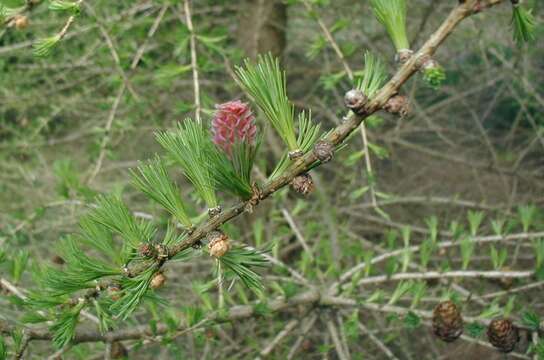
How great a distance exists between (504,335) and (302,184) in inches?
28.7

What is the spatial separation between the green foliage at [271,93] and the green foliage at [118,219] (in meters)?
0.23

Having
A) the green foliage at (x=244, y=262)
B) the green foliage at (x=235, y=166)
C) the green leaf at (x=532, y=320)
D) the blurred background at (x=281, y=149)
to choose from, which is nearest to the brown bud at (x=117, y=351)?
the blurred background at (x=281, y=149)

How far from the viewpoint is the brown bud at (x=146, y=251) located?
70cm

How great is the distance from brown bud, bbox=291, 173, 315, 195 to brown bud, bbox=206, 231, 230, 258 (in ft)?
0.38

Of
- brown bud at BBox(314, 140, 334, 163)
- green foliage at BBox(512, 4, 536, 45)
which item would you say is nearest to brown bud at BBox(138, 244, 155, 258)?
brown bud at BBox(314, 140, 334, 163)

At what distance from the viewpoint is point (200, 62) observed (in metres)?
1.79

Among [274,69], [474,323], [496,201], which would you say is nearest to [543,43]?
[496,201]

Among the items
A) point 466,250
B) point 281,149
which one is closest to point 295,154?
point 466,250

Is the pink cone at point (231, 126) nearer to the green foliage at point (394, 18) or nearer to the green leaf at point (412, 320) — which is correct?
the green foliage at point (394, 18)

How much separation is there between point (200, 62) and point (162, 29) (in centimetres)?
116

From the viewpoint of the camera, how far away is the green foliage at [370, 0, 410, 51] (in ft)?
2.07

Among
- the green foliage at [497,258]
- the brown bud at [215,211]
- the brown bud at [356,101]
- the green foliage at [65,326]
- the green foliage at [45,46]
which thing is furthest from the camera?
the green foliage at [497,258]

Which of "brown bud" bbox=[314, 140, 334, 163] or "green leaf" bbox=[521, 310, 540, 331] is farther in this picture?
"green leaf" bbox=[521, 310, 540, 331]

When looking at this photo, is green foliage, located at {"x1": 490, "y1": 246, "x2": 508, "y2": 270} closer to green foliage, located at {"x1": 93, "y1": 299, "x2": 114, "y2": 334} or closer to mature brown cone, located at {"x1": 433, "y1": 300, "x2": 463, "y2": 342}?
mature brown cone, located at {"x1": 433, "y1": 300, "x2": 463, "y2": 342}
